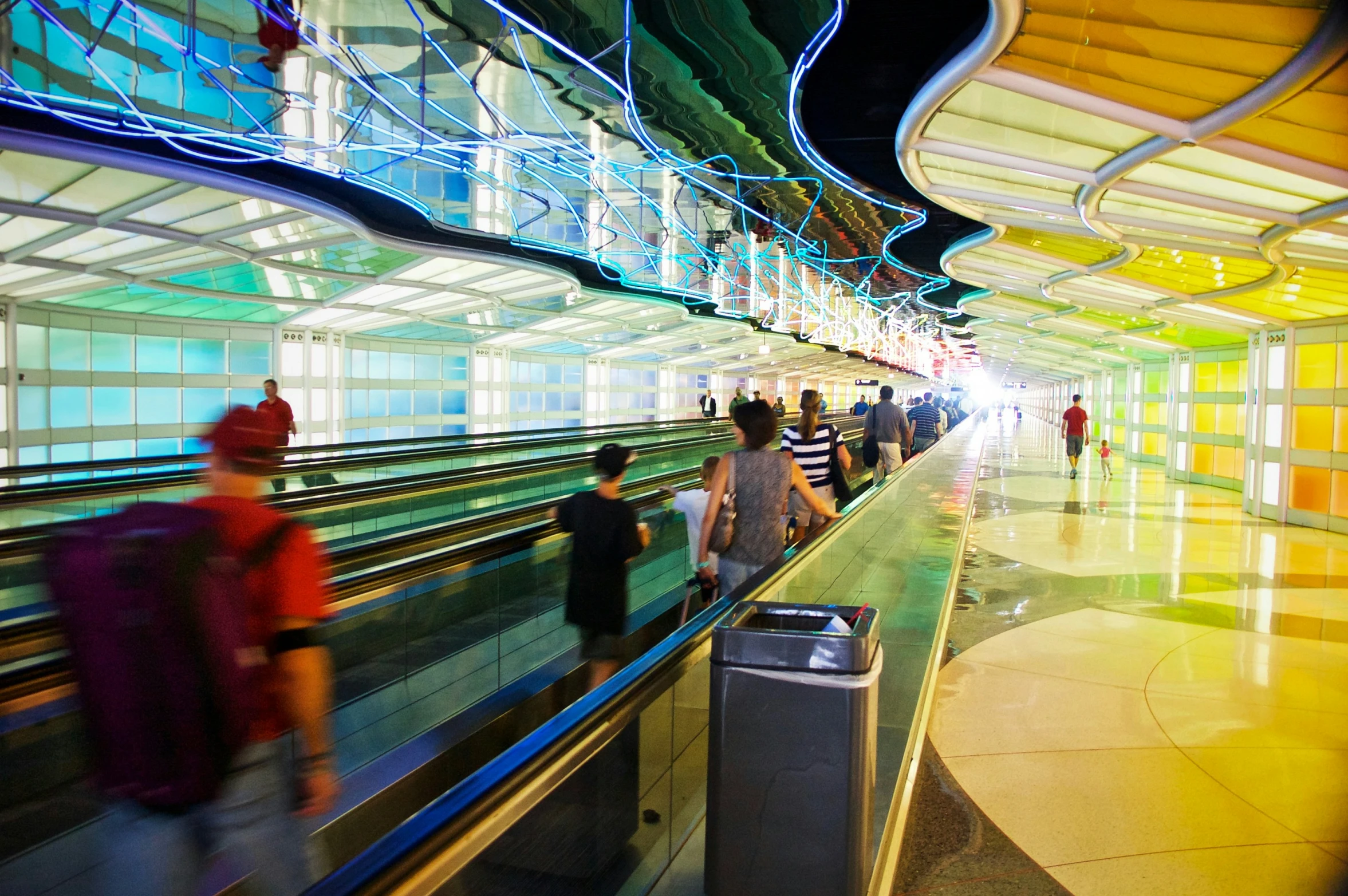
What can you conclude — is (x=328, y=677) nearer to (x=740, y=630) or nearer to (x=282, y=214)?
(x=740, y=630)

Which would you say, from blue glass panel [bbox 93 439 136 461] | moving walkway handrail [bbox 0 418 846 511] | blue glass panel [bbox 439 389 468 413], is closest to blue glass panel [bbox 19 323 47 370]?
blue glass panel [bbox 93 439 136 461]

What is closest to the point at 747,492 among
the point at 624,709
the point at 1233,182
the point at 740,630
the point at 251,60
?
the point at 740,630

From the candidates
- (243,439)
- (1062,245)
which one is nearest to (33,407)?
(243,439)

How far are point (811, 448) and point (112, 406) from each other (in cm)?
1725

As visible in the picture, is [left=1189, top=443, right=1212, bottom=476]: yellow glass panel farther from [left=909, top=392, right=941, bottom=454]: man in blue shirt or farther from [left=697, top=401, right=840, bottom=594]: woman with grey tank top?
[left=697, top=401, right=840, bottom=594]: woman with grey tank top

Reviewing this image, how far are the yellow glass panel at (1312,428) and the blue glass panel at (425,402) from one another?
898 inches

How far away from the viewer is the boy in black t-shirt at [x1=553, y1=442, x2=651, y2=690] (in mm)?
4809

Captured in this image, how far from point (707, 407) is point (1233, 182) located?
2547cm

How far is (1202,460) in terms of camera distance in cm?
2366

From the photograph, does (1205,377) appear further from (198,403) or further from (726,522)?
(198,403)

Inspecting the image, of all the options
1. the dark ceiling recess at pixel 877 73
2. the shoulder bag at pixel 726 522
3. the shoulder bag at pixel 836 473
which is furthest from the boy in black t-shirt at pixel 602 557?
the dark ceiling recess at pixel 877 73

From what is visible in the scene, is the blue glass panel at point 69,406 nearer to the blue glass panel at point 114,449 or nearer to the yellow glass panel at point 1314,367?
the blue glass panel at point 114,449

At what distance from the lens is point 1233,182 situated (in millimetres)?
9508

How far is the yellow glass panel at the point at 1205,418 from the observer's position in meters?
23.0
